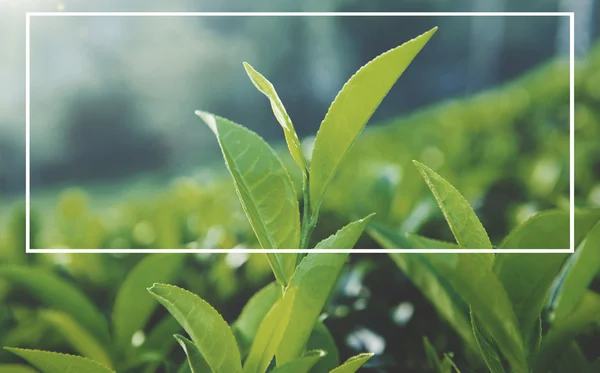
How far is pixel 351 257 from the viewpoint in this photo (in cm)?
116

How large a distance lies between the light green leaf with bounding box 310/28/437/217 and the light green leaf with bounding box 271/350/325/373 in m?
0.15

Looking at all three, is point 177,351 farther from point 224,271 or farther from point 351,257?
point 351,257

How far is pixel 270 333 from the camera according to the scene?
0.60 m

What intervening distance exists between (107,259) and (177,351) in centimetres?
34

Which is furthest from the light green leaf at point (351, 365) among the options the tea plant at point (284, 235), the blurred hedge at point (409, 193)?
the blurred hedge at point (409, 193)

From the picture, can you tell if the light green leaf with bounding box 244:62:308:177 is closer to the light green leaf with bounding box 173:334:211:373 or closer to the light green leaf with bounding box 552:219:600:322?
the light green leaf with bounding box 173:334:211:373

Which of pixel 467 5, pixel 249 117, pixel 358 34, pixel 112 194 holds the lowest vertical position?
pixel 112 194

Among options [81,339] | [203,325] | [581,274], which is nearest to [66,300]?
[81,339]

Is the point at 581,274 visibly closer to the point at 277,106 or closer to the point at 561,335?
the point at 561,335

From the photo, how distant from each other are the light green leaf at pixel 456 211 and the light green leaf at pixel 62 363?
0.39m

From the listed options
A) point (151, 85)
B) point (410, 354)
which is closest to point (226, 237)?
point (410, 354)

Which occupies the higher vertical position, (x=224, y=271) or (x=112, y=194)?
(x=224, y=271)

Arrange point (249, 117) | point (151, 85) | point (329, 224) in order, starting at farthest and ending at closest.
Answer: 1. point (151, 85)
2. point (249, 117)
3. point (329, 224)

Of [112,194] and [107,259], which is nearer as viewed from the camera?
[107,259]
